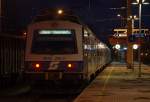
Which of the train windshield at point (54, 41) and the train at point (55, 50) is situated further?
the train windshield at point (54, 41)

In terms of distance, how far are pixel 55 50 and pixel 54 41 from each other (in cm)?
41

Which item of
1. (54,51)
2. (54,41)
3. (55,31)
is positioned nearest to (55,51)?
(54,51)

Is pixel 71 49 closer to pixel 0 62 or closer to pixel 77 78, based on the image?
pixel 77 78

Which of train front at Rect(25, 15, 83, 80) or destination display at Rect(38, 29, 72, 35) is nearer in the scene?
train front at Rect(25, 15, 83, 80)

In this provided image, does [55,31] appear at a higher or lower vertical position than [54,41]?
higher

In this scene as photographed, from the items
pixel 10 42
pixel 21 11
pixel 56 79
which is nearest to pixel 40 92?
pixel 56 79

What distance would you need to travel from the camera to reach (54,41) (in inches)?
961

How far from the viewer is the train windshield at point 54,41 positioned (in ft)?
79.7

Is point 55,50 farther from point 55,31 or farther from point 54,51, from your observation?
point 55,31

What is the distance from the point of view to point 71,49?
24.3 meters

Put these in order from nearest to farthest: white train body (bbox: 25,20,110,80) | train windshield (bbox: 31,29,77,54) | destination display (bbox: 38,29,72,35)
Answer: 1. white train body (bbox: 25,20,110,80)
2. train windshield (bbox: 31,29,77,54)
3. destination display (bbox: 38,29,72,35)

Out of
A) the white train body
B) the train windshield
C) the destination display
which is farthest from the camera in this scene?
the destination display

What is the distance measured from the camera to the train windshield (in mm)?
24297

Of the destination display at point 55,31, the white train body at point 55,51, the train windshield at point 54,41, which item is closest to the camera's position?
the white train body at point 55,51
